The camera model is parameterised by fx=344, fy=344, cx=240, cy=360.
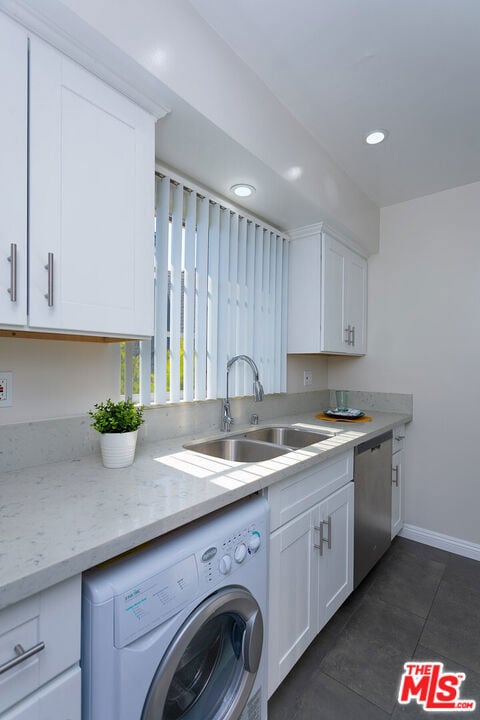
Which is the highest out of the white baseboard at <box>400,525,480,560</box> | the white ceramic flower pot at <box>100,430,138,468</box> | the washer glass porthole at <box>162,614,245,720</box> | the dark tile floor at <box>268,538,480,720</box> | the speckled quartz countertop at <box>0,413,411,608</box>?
the white ceramic flower pot at <box>100,430,138,468</box>

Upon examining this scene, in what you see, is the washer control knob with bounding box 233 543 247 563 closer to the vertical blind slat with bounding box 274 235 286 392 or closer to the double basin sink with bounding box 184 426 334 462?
the double basin sink with bounding box 184 426 334 462

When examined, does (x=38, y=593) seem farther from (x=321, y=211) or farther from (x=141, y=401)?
(x=321, y=211)

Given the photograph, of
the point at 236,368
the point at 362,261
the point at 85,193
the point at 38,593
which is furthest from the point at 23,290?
the point at 362,261

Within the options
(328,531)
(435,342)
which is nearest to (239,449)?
(328,531)

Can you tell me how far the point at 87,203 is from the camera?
1028mm

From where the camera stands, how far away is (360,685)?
138 cm

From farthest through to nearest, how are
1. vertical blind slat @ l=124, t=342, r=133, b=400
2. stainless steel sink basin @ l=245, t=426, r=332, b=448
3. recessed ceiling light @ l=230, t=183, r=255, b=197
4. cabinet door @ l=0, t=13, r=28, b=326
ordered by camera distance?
stainless steel sink basin @ l=245, t=426, r=332, b=448 → recessed ceiling light @ l=230, t=183, r=255, b=197 → vertical blind slat @ l=124, t=342, r=133, b=400 → cabinet door @ l=0, t=13, r=28, b=326

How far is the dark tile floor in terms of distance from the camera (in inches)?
51.3

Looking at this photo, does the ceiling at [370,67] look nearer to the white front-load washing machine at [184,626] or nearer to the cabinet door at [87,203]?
the cabinet door at [87,203]

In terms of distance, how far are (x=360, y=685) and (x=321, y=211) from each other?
2278 mm

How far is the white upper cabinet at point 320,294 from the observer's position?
226cm

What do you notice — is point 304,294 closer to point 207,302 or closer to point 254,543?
point 207,302

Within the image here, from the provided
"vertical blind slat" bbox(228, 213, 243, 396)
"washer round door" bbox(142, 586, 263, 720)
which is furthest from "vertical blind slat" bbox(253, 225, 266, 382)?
"washer round door" bbox(142, 586, 263, 720)

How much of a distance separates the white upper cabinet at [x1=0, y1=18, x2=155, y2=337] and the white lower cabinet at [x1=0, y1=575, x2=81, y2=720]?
641 millimetres
